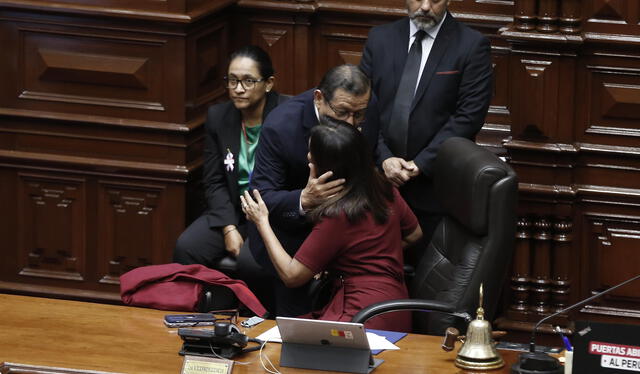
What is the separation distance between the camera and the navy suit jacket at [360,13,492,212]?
5.48 metres

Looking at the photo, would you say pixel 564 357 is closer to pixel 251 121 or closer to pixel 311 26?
pixel 251 121

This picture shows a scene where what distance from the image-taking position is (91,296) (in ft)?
21.0

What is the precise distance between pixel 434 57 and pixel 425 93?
0.15m

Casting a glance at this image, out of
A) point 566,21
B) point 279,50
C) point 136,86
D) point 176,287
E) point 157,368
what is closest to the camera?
point 157,368

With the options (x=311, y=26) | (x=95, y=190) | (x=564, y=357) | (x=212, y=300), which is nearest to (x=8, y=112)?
(x=95, y=190)

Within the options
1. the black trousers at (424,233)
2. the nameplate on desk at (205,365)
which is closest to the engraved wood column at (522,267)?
the black trousers at (424,233)

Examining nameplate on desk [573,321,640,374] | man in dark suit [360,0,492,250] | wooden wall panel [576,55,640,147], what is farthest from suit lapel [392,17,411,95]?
nameplate on desk [573,321,640,374]

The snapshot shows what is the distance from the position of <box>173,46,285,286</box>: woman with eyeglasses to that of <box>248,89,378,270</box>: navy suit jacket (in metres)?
0.78

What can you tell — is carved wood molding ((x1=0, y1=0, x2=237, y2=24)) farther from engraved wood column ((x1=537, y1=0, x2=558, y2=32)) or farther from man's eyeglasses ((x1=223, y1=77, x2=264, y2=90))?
engraved wood column ((x1=537, y1=0, x2=558, y2=32))

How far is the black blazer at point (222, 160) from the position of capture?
582 centimetres

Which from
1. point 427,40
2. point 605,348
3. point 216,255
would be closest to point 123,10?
point 216,255

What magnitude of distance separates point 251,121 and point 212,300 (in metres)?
1.26

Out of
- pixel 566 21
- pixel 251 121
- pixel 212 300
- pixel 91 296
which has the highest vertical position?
pixel 566 21

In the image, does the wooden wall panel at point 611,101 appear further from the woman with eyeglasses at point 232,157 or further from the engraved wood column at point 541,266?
the woman with eyeglasses at point 232,157
